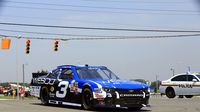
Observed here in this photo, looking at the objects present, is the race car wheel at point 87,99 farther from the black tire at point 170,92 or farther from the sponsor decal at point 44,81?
A: the black tire at point 170,92

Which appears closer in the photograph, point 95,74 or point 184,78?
point 95,74

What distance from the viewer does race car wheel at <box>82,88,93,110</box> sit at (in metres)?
13.6

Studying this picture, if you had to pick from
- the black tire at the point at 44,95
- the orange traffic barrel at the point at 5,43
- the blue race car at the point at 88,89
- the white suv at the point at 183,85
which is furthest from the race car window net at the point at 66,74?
the orange traffic barrel at the point at 5,43

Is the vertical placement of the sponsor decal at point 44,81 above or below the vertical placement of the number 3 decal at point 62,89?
above

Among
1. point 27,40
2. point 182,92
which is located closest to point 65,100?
point 182,92

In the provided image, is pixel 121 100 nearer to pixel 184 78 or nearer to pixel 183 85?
pixel 183 85

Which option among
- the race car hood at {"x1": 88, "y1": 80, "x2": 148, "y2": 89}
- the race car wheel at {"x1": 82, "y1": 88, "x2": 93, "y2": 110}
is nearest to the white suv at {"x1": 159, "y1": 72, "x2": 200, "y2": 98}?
the race car hood at {"x1": 88, "y1": 80, "x2": 148, "y2": 89}

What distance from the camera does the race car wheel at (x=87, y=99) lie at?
44.5 feet

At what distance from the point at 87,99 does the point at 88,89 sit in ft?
1.08

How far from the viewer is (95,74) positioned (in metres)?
14.6

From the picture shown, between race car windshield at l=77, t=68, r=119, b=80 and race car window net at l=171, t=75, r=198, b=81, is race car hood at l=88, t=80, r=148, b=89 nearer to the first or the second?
race car windshield at l=77, t=68, r=119, b=80

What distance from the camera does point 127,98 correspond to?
516 inches

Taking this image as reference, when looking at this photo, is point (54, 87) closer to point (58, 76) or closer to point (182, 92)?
point (58, 76)

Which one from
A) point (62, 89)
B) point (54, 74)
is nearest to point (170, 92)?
point (54, 74)
